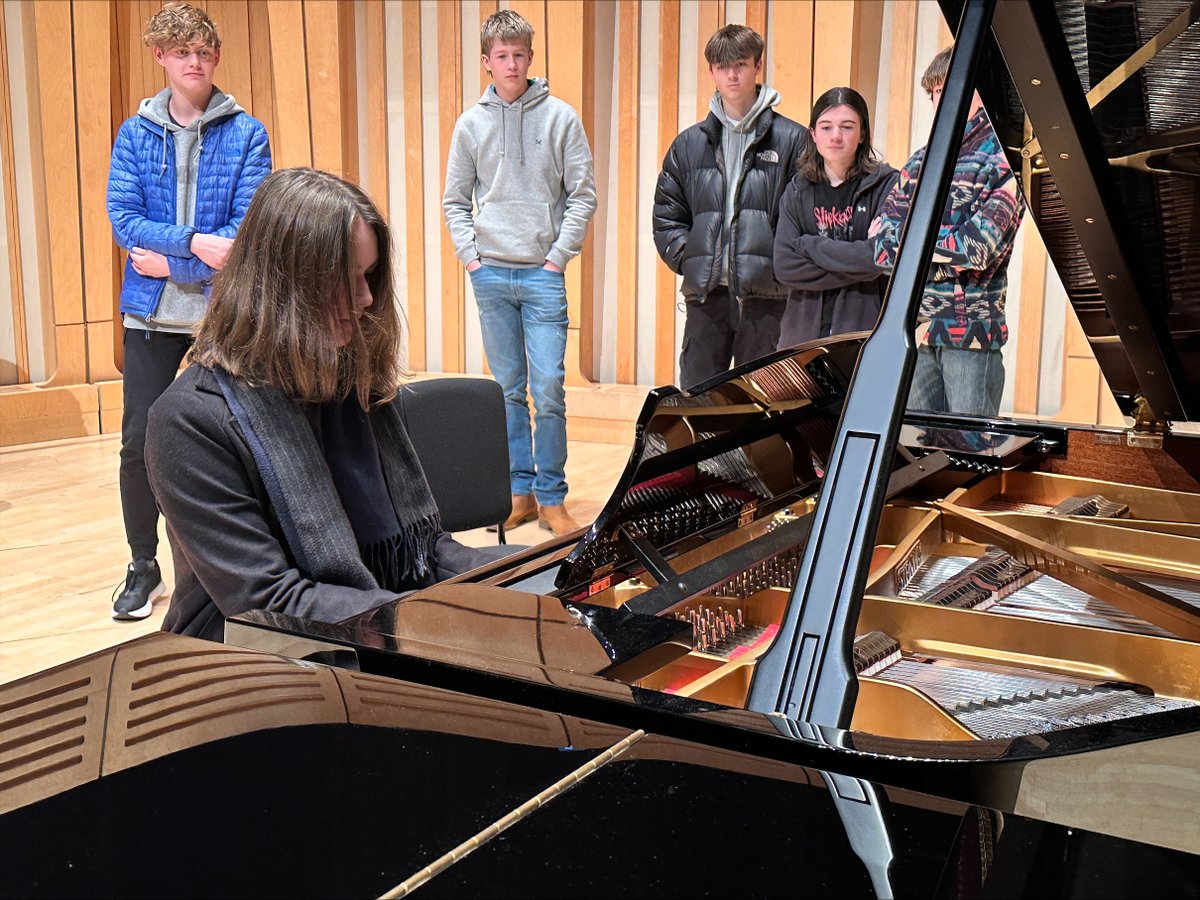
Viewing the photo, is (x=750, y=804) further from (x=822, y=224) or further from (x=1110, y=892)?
(x=822, y=224)

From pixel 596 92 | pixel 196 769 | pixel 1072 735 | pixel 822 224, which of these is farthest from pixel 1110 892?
pixel 596 92

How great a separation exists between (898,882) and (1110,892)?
131 mm

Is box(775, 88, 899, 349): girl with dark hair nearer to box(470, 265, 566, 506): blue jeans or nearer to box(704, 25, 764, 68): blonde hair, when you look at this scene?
box(704, 25, 764, 68): blonde hair

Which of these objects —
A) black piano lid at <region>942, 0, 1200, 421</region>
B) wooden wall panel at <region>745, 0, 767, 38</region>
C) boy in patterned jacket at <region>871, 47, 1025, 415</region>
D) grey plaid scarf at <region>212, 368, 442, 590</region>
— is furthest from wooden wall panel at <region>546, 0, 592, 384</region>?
grey plaid scarf at <region>212, 368, 442, 590</region>

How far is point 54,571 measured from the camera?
3762 millimetres

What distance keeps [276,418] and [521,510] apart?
2573 millimetres

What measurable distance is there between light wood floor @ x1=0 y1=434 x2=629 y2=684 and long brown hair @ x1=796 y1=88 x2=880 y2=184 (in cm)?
143

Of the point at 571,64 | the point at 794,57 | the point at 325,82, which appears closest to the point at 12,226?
the point at 325,82

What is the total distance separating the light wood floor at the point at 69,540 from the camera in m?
3.15

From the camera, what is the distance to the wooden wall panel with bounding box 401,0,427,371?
6.52 meters

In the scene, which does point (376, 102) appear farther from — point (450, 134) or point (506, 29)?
point (506, 29)

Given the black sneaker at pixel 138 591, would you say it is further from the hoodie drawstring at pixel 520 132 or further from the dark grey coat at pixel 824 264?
the dark grey coat at pixel 824 264

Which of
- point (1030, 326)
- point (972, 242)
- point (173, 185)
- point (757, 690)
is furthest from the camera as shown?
point (1030, 326)

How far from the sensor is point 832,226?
12.7 ft
